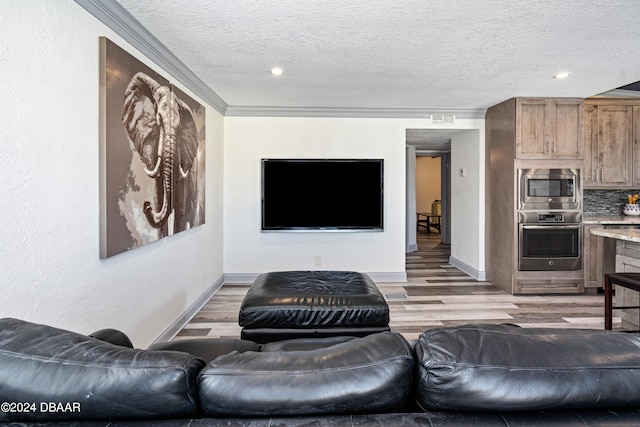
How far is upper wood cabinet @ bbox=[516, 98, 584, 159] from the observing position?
4395 millimetres

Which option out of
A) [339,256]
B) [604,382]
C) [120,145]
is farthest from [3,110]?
[339,256]

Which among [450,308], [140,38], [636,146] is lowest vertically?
[450,308]

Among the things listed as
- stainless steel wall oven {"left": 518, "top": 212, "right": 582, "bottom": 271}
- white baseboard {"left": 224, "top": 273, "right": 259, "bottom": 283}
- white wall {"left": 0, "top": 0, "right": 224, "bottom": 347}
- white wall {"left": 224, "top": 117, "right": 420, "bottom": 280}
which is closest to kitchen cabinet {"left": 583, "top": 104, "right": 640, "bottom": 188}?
stainless steel wall oven {"left": 518, "top": 212, "right": 582, "bottom": 271}

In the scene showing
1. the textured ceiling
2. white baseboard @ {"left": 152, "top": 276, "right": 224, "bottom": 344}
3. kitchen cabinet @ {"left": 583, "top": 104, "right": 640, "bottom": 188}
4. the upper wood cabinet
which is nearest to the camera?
the textured ceiling

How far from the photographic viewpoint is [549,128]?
4.41m

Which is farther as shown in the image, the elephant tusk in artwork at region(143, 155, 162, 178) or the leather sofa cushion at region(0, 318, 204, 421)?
the elephant tusk in artwork at region(143, 155, 162, 178)

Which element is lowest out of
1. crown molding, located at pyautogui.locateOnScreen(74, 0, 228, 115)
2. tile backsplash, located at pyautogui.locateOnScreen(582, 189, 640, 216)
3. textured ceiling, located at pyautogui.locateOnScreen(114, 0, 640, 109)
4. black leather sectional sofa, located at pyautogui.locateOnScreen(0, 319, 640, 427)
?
black leather sectional sofa, located at pyautogui.locateOnScreen(0, 319, 640, 427)

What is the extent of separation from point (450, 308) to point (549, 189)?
6.47 ft

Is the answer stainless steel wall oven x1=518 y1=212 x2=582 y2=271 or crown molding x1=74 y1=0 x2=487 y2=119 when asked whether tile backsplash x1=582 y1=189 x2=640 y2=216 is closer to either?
stainless steel wall oven x1=518 y1=212 x2=582 y2=271

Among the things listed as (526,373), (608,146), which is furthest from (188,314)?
(608,146)

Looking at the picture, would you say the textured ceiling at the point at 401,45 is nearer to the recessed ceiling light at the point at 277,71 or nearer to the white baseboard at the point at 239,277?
the recessed ceiling light at the point at 277,71

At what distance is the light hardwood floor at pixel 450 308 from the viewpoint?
11.3 feet

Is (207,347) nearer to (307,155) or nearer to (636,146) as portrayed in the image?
(307,155)

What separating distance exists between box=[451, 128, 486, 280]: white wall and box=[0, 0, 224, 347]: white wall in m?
4.49
